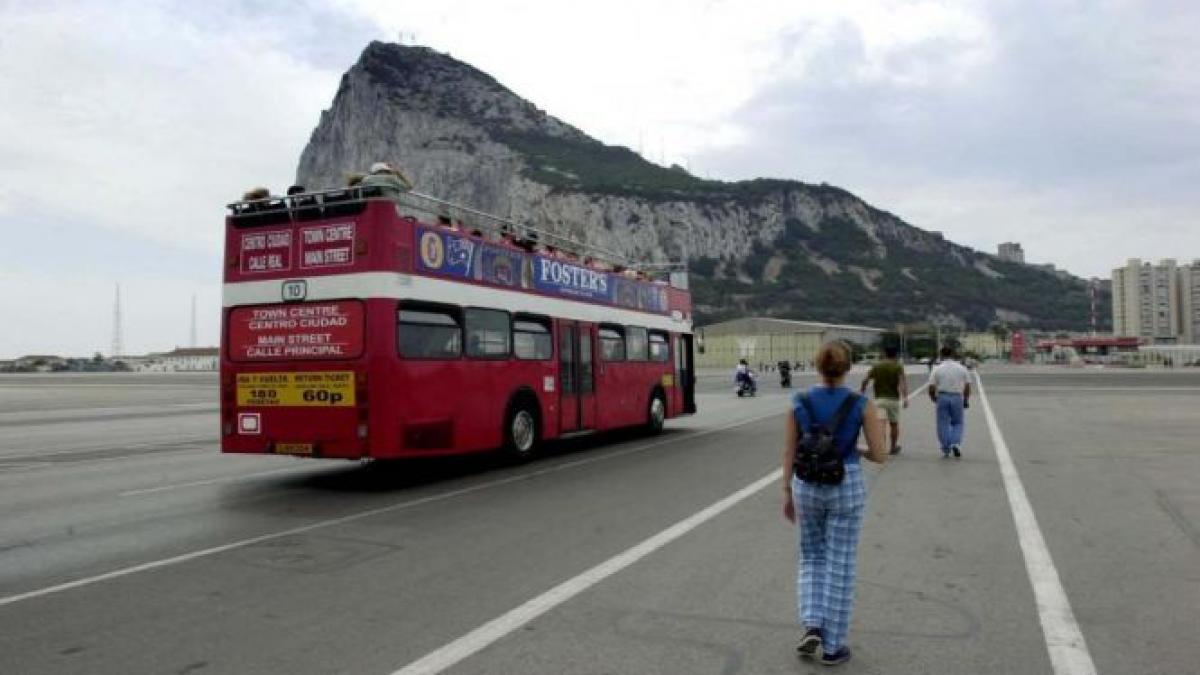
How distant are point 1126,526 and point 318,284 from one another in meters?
8.61

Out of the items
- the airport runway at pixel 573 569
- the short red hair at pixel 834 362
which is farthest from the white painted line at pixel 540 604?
the short red hair at pixel 834 362

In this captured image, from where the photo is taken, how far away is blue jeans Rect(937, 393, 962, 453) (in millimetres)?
13430

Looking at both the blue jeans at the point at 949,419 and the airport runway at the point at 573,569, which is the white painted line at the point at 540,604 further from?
the blue jeans at the point at 949,419

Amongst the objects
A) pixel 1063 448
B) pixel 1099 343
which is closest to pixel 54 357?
pixel 1099 343

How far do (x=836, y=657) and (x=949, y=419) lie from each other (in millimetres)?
9891

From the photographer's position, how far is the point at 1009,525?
323 inches

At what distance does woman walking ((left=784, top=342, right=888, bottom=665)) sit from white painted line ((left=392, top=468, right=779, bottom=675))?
159 centimetres

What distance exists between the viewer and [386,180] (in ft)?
36.1

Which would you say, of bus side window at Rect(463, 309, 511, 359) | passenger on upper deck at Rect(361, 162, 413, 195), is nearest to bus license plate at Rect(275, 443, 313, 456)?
bus side window at Rect(463, 309, 511, 359)

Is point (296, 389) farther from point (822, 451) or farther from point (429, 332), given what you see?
point (822, 451)

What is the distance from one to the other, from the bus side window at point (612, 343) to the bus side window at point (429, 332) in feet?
15.2

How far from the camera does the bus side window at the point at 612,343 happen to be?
16094 millimetres

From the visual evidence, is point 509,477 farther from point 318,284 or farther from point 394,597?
point 394,597

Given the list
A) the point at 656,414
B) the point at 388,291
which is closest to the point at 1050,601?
the point at 388,291
